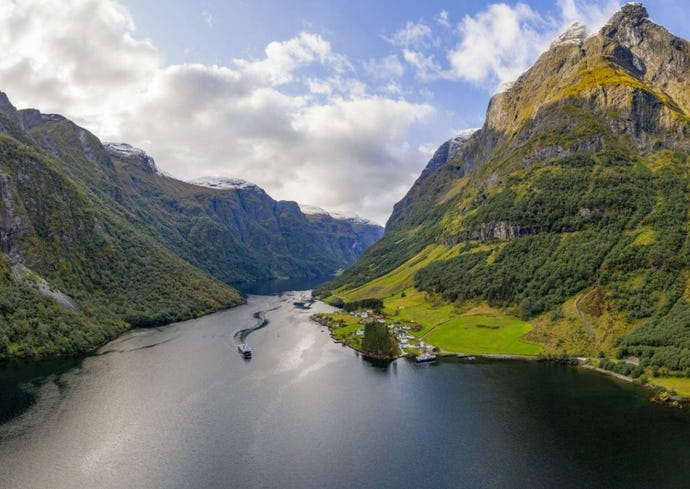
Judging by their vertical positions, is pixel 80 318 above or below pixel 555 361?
above

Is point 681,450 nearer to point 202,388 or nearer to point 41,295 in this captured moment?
point 202,388

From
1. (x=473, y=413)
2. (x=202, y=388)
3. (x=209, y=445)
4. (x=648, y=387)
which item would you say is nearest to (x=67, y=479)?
(x=209, y=445)

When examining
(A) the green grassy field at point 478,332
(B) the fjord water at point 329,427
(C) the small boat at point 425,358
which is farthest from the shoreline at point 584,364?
(C) the small boat at point 425,358

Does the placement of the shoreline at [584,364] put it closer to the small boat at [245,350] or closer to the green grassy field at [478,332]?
the green grassy field at [478,332]

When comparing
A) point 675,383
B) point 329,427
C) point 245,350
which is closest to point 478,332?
point 675,383

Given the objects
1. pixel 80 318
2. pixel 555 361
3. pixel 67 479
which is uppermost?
pixel 80 318
